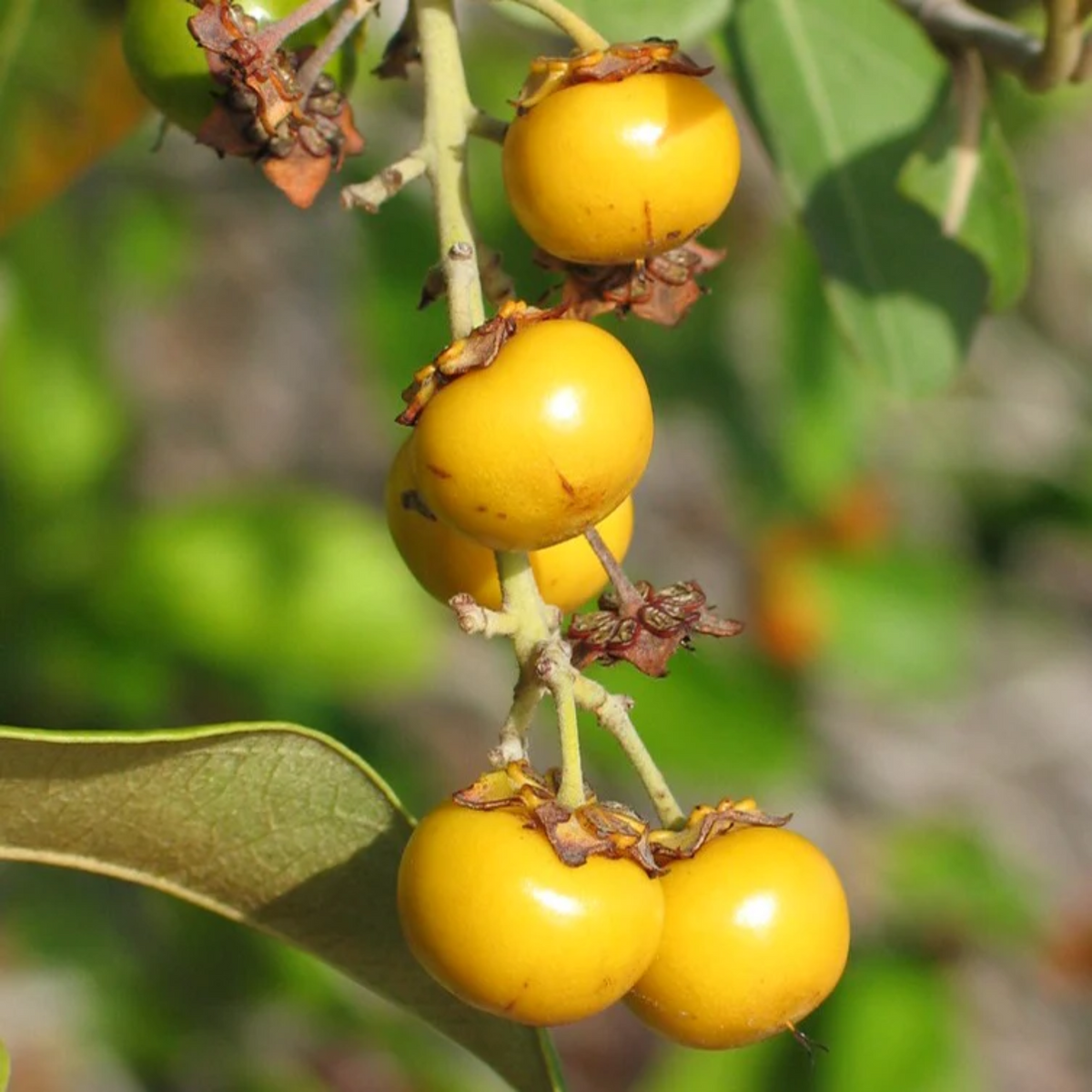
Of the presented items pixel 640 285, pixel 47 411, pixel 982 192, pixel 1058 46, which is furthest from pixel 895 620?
pixel 640 285

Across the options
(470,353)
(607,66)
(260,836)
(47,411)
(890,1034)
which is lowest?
(890,1034)

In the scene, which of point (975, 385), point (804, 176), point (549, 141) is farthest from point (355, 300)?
point (975, 385)

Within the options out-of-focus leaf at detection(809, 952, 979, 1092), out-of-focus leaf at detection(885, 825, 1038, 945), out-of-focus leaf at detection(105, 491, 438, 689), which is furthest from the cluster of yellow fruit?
out-of-focus leaf at detection(885, 825, 1038, 945)

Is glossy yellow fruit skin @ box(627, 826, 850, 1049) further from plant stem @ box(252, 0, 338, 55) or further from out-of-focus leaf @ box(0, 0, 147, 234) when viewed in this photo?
out-of-focus leaf @ box(0, 0, 147, 234)

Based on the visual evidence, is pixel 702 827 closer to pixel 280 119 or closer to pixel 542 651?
pixel 542 651

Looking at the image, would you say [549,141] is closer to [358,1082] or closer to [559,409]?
[559,409]

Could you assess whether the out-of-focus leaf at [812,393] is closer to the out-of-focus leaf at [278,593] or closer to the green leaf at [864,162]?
the out-of-focus leaf at [278,593]

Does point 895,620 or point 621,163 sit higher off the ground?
point 621,163
